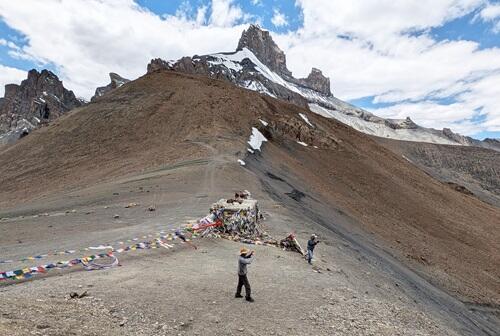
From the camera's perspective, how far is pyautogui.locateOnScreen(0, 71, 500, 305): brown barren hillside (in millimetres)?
34750

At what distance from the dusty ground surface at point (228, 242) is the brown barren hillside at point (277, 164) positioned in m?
0.27

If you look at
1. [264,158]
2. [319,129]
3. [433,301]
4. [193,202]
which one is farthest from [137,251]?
[319,129]

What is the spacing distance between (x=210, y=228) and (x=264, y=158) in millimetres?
28461

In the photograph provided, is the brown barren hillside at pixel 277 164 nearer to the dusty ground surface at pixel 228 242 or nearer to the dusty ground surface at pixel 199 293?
the dusty ground surface at pixel 228 242

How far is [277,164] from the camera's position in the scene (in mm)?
47250

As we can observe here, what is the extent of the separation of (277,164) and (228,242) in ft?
94.1

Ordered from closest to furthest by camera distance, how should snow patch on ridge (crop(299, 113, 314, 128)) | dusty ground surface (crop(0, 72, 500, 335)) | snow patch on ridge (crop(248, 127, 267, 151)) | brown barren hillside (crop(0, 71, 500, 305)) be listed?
dusty ground surface (crop(0, 72, 500, 335)), brown barren hillside (crop(0, 71, 500, 305)), snow patch on ridge (crop(248, 127, 267, 151)), snow patch on ridge (crop(299, 113, 314, 128))

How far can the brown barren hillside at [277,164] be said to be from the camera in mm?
34750

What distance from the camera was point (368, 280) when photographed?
58.6 feet

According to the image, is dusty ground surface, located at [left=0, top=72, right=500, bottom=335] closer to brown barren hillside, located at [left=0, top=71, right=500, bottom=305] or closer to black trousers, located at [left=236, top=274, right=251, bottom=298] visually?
brown barren hillside, located at [left=0, top=71, right=500, bottom=305]

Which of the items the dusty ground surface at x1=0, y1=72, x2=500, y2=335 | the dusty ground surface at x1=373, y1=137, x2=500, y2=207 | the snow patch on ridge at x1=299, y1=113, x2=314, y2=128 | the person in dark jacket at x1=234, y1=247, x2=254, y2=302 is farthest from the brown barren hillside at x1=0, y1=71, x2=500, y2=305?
the dusty ground surface at x1=373, y1=137, x2=500, y2=207

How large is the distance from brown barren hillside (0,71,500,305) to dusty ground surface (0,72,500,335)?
0.87ft

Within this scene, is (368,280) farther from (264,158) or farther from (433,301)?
(264,158)

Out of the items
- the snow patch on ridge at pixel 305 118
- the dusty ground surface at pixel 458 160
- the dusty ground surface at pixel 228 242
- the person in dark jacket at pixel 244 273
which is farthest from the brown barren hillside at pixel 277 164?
the dusty ground surface at pixel 458 160
